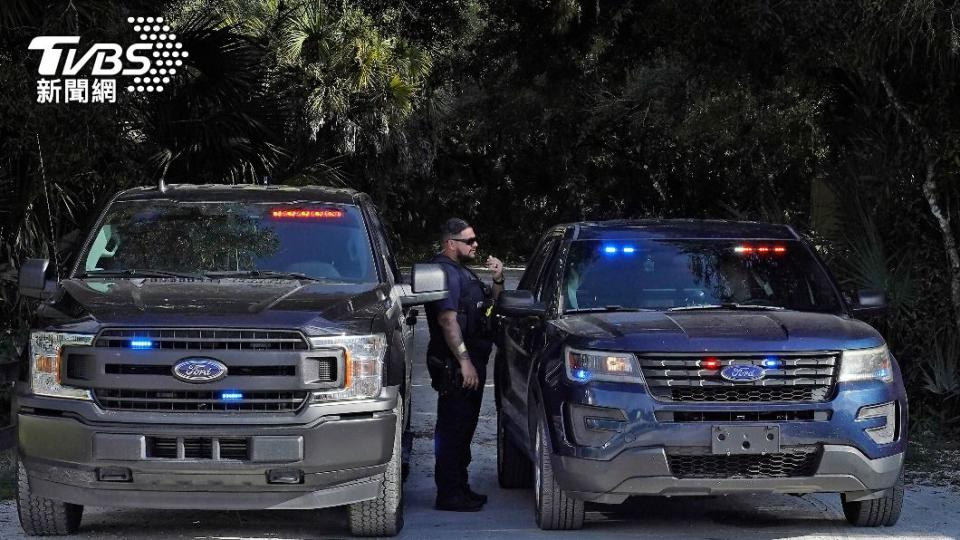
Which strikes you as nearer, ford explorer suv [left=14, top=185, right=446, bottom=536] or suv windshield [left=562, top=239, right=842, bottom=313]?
ford explorer suv [left=14, top=185, right=446, bottom=536]

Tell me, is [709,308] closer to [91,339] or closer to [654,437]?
[654,437]

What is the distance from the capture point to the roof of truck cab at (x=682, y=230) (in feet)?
30.4

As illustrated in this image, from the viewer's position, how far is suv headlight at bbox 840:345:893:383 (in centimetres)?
803

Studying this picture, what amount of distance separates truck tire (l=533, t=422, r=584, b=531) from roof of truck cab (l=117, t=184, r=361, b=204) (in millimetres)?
2110

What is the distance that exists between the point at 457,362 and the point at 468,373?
0.39 feet

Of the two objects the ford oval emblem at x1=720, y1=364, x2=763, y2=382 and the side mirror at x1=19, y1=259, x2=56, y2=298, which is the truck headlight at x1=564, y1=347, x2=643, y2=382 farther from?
the side mirror at x1=19, y1=259, x2=56, y2=298

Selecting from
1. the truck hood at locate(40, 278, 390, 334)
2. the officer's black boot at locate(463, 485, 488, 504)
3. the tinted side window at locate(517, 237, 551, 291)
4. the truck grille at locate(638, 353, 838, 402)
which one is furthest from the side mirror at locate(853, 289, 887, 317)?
the truck hood at locate(40, 278, 390, 334)

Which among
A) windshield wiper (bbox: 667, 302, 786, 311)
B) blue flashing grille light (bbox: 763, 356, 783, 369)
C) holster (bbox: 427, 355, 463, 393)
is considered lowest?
holster (bbox: 427, 355, 463, 393)

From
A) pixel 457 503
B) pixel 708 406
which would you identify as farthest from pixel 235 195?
pixel 708 406

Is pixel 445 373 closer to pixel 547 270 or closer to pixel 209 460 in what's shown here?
pixel 547 270

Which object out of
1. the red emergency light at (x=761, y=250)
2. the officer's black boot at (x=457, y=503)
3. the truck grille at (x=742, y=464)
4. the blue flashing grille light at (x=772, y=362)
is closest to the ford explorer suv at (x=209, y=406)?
the officer's black boot at (x=457, y=503)

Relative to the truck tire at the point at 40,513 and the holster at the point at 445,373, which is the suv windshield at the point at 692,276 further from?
the truck tire at the point at 40,513

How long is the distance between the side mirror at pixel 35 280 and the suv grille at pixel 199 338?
3.17ft

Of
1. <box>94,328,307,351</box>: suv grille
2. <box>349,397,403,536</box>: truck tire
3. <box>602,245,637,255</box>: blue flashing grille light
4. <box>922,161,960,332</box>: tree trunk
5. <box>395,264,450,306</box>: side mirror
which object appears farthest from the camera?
<box>922,161,960,332</box>: tree trunk
